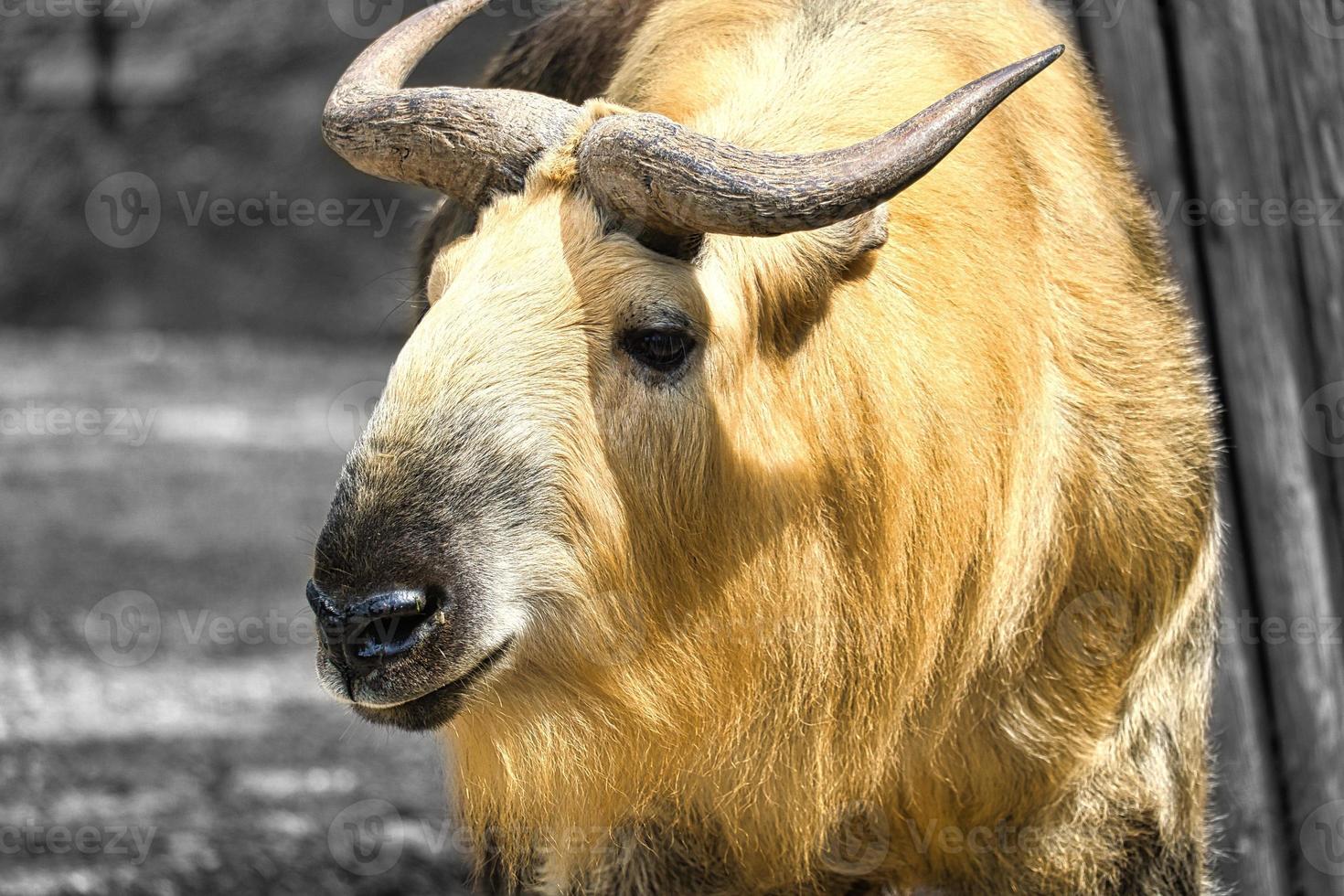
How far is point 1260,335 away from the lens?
3.98 meters

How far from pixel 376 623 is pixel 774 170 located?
0.98m

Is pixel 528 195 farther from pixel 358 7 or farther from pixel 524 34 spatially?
pixel 358 7

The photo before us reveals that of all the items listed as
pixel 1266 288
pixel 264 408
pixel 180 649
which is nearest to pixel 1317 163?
pixel 1266 288

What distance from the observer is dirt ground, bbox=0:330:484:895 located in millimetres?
4762

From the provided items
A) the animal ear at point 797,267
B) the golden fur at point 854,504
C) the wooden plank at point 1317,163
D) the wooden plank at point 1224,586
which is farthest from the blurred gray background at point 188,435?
the wooden plank at point 1317,163

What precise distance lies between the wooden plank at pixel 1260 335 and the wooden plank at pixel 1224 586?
4cm

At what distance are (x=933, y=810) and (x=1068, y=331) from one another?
1.14 m

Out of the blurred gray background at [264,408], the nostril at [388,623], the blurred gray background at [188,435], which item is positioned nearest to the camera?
the nostril at [388,623]

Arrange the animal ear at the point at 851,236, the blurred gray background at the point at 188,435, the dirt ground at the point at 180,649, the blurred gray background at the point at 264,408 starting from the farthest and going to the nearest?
the blurred gray background at the point at 188,435 → the dirt ground at the point at 180,649 → the blurred gray background at the point at 264,408 → the animal ear at the point at 851,236

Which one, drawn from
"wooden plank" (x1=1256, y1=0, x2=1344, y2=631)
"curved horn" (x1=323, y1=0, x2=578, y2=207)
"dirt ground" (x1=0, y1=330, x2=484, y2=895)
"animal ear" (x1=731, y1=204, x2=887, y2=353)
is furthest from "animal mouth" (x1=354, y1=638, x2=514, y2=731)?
"wooden plank" (x1=1256, y1=0, x2=1344, y2=631)

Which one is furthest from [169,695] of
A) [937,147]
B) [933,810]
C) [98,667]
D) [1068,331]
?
[937,147]

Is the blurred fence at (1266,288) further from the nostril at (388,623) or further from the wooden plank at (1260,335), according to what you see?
the nostril at (388,623)

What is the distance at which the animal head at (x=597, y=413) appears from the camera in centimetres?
244

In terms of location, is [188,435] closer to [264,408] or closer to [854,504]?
[264,408]
